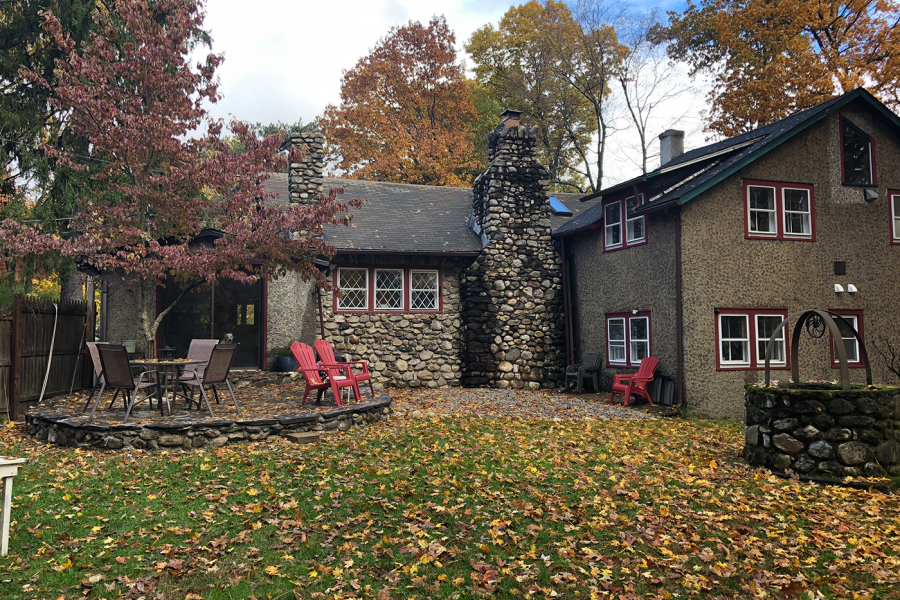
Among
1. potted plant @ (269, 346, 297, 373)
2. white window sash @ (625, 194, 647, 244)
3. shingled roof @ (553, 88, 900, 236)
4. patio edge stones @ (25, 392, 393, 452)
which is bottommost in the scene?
patio edge stones @ (25, 392, 393, 452)

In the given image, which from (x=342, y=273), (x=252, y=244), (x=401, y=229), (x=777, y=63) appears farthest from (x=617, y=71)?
(x=252, y=244)

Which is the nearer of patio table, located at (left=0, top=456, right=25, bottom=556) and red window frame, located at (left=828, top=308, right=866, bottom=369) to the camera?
patio table, located at (left=0, top=456, right=25, bottom=556)

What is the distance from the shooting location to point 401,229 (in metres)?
14.6

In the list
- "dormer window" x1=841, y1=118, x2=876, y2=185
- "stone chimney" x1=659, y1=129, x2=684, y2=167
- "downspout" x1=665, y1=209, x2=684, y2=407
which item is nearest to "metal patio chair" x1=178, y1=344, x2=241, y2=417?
"downspout" x1=665, y1=209, x2=684, y2=407

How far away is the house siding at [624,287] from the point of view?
38.0 ft

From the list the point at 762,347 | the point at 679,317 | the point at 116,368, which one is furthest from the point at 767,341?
the point at 116,368

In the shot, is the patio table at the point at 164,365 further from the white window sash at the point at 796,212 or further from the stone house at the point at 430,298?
→ the white window sash at the point at 796,212

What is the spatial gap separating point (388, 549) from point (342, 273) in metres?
9.64

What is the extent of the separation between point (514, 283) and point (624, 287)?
2.48 m

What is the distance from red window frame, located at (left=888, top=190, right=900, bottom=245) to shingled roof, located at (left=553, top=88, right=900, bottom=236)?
52.6 inches

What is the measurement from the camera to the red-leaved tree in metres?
9.06

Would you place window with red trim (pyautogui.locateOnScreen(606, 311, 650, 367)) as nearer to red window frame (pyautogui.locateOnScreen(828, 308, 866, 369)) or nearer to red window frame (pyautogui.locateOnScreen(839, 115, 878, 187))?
red window frame (pyautogui.locateOnScreen(828, 308, 866, 369))

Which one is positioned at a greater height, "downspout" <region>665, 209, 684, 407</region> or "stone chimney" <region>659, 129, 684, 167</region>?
"stone chimney" <region>659, 129, 684, 167</region>

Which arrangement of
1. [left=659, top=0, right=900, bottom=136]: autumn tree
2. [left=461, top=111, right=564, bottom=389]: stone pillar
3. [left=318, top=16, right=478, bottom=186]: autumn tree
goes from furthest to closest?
[left=318, top=16, right=478, bottom=186]: autumn tree → [left=659, top=0, right=900, bottom=136]: autumn tree → [left=461, top=111, right=564, bottom=389]: stone pillar
